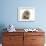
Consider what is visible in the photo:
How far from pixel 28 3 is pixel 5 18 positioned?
877 mm

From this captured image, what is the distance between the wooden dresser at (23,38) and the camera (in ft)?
11.7

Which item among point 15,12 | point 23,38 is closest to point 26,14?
point 15,12

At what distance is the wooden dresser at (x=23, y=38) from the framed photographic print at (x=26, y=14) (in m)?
0.63

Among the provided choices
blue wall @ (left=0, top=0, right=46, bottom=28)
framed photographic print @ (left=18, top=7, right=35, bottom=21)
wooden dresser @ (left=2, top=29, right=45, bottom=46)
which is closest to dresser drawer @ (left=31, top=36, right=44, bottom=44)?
wooden dresser @ (left=2, top=29, right=45, bottom=46)

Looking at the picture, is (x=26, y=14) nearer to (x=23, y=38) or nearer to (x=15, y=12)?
(x=15, y=12)

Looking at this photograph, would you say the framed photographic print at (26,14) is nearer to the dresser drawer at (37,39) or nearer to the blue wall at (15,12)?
the blue wall at (15,12)

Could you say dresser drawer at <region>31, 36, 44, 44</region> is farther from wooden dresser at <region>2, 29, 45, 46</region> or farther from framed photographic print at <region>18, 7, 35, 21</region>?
framed photographic print at <region>18, 7, 35, 21</region>

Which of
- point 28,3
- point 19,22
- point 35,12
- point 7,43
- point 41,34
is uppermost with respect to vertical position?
point 28,3

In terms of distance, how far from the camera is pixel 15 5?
4023 mm

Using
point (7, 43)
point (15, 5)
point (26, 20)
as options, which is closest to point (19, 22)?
point (26, 20)

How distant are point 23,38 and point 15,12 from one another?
0.93 meters

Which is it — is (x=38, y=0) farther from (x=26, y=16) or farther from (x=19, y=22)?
(x=19, y=22)

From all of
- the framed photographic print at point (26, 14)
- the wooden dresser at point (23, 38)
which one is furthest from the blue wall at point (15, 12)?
the wooden dresser at point (23, 38)

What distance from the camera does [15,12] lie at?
404 centimetres
